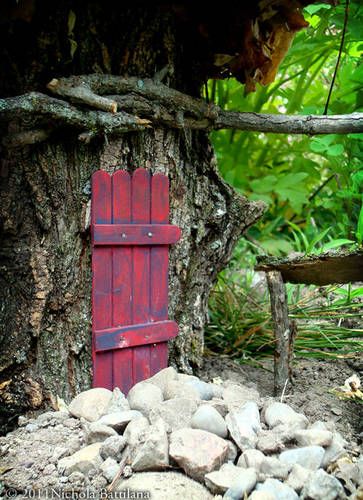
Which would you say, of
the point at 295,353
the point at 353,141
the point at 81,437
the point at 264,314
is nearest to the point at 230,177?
the point at 353,141

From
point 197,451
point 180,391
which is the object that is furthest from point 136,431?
point 180,391

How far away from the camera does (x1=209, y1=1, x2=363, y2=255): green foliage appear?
3686 mm

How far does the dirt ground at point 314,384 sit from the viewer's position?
2207 mm

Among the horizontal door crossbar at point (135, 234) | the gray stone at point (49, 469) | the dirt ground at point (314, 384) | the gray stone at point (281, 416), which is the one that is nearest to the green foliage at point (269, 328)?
the dirt ground at point (314, 384)

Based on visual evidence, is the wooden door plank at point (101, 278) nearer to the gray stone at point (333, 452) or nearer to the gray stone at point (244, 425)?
the gray stone at point (244, 425)

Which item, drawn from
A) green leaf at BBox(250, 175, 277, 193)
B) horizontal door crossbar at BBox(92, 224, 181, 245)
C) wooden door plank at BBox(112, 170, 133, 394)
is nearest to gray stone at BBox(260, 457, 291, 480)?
wooden door plank at BBox(112, 170, 133, 394)

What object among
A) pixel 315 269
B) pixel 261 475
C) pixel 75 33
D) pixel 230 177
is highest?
pixel 75 33

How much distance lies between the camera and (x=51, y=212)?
2148 millimetres

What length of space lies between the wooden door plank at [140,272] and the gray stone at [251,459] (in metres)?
0.71

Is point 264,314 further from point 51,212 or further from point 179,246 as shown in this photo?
point 51,212

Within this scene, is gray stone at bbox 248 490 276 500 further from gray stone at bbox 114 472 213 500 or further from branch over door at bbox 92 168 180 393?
branch over door at bbox 92 168 180 393

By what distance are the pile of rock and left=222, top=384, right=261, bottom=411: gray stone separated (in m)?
0.02

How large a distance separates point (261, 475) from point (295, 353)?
1212 millimetres

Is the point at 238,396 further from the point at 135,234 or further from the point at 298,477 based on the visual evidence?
the point at 135,234
